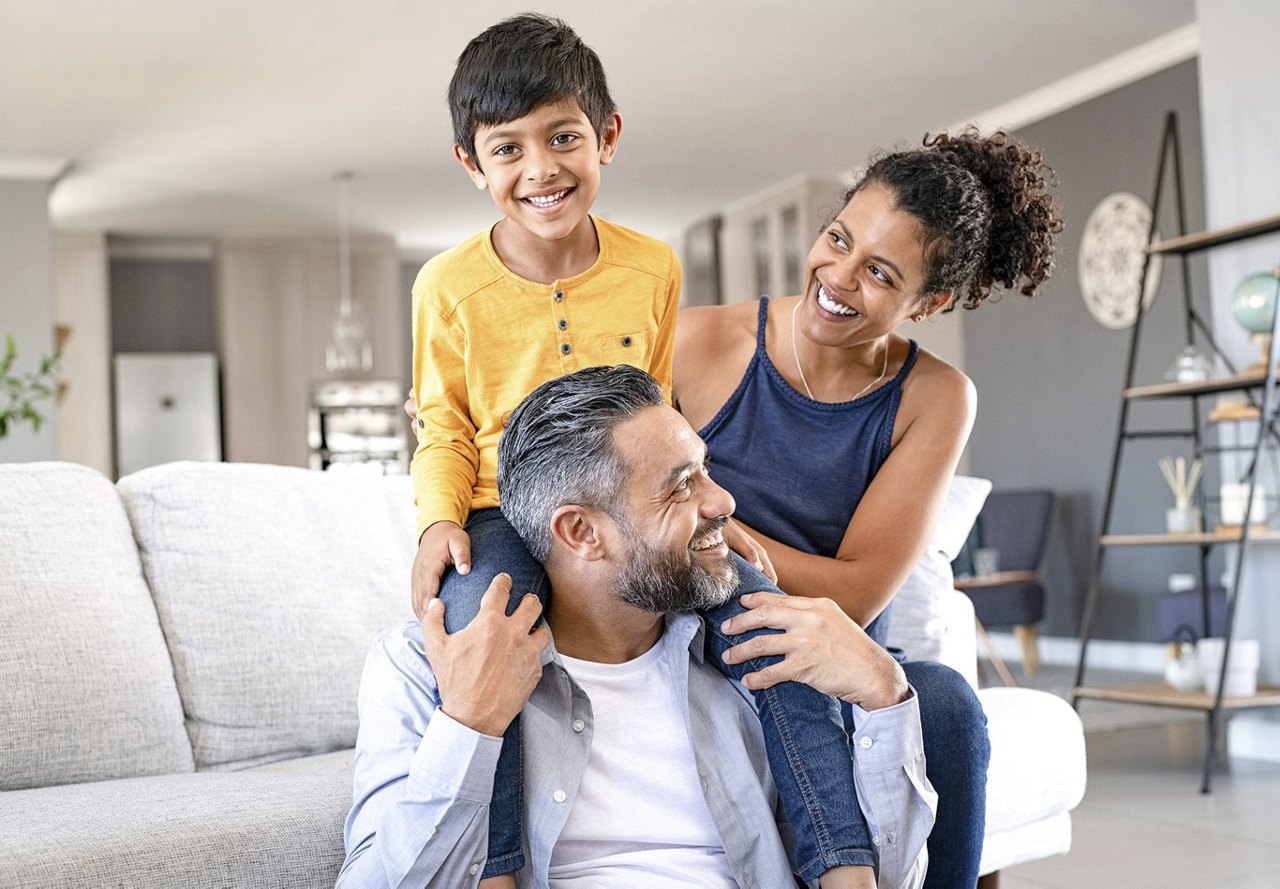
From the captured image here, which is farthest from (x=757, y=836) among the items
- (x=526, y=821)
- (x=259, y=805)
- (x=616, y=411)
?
(x=259, y=805)

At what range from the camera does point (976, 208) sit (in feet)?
6.64

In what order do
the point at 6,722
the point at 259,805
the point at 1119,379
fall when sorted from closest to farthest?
1. the point at 259,805
2. the point at 6,722
3. the point at 1119,379

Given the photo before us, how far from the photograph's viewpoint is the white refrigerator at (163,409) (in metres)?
10.0

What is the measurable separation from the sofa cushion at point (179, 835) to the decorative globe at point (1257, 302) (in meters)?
3.87

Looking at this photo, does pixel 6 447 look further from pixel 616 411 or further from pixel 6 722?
pixel 616 411

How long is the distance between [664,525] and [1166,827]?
8.96ft

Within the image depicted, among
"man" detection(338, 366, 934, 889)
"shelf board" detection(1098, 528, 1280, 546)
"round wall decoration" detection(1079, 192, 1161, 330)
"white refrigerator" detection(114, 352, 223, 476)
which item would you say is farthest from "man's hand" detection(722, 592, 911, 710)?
"white refrigerator" detection(114, 352, 223, 476)

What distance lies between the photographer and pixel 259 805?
5.93ft

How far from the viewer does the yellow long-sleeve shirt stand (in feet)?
5.99

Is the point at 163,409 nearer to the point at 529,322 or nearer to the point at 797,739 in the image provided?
the point at 529,322

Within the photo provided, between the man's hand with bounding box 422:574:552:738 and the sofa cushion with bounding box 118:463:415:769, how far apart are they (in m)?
0.87

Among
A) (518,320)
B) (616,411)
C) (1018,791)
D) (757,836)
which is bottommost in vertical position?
(1018,791)

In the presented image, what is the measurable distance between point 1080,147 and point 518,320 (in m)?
6.18

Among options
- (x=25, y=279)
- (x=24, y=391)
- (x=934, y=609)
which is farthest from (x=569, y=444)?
(x=25, y=279)
